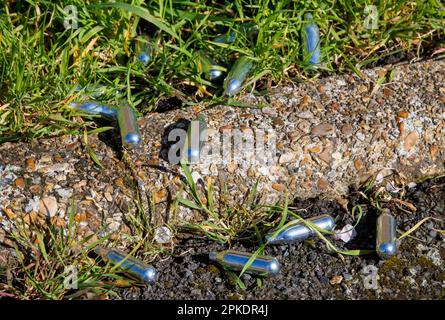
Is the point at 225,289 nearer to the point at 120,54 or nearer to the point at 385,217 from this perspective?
the point at 385,217

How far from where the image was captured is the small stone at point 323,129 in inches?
150

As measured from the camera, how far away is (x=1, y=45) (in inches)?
155

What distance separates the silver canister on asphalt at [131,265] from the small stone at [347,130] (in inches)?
42.1

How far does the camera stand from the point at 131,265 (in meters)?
3.40

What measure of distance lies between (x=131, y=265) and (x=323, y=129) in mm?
1072

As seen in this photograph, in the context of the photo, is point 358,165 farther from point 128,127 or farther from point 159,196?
point 128,127

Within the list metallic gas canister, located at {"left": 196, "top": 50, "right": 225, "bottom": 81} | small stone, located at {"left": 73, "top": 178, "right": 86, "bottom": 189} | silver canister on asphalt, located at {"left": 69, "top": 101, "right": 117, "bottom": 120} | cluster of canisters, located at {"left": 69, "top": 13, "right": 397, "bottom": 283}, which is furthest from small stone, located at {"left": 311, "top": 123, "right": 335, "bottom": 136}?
small stone, located at {"left": 73, "top": 178, "right": 86, "bottom": 189}

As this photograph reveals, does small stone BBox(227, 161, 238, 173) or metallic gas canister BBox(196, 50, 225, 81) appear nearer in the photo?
small stone BBox(227, 161, 238, 173)

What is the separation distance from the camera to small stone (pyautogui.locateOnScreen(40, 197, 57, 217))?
11.5 ft

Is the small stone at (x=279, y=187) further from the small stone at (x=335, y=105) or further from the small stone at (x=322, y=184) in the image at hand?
the small stone at (x=335, y=105)

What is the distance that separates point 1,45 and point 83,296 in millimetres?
1301

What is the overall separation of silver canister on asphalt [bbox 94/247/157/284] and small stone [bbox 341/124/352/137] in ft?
3.51

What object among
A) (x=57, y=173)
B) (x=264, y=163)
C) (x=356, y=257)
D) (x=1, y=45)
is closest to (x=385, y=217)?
(x=356, y=257)

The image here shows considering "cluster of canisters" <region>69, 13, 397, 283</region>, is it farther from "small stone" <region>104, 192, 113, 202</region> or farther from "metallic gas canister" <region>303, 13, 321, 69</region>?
"small stone" <region>104, 192, 113, 202</region>
